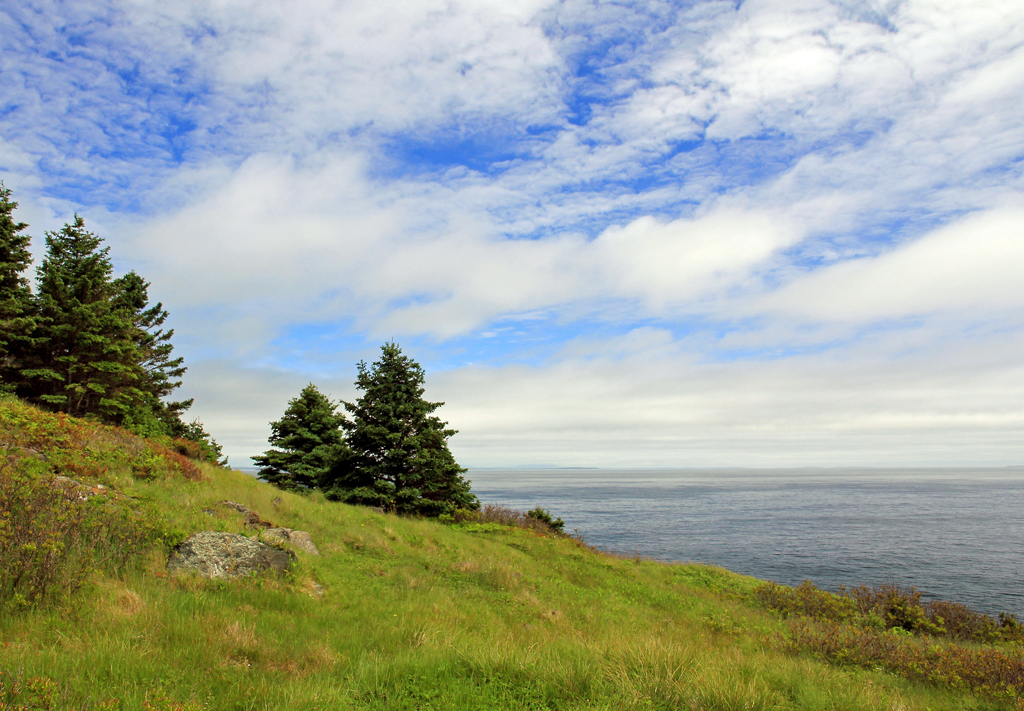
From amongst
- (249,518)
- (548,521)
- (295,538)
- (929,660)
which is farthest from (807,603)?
(249,518)

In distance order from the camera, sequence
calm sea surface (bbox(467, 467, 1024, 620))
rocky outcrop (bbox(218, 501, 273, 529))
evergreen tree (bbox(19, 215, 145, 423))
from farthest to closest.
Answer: calm sea surface (bbox(467, 467, 1024, 620))
evergreen tree (bbox(19, 215, 145, 423))
rocky outcrop (bbox(218, 501, 273, 529))

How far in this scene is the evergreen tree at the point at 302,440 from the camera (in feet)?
109

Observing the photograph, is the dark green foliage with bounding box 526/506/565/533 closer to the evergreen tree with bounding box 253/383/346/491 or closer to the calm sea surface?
the calm sea surface

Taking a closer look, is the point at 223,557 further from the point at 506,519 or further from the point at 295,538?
the point at 506,519

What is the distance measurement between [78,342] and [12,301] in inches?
114

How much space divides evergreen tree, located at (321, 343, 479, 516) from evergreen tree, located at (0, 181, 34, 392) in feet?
43.0

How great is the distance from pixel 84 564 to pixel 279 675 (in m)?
3.40

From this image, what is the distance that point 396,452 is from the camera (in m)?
25.8

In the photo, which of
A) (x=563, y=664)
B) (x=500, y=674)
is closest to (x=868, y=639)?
(x=563, y=664)

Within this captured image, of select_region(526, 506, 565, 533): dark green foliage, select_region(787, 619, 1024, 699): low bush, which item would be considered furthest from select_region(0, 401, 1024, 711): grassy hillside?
select_region(526, 506, 565, 533): dark green foliage

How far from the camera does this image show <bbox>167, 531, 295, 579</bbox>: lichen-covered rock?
8.24 m

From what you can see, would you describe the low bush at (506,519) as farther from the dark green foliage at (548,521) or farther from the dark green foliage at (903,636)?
the dark green foliage at (903,636)

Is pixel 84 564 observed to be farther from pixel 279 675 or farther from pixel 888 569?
pixel 888 569

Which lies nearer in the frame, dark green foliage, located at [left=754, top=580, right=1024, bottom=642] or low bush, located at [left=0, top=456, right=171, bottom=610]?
low bush, located at [left=0, top=456, right=171, bottom=610]
